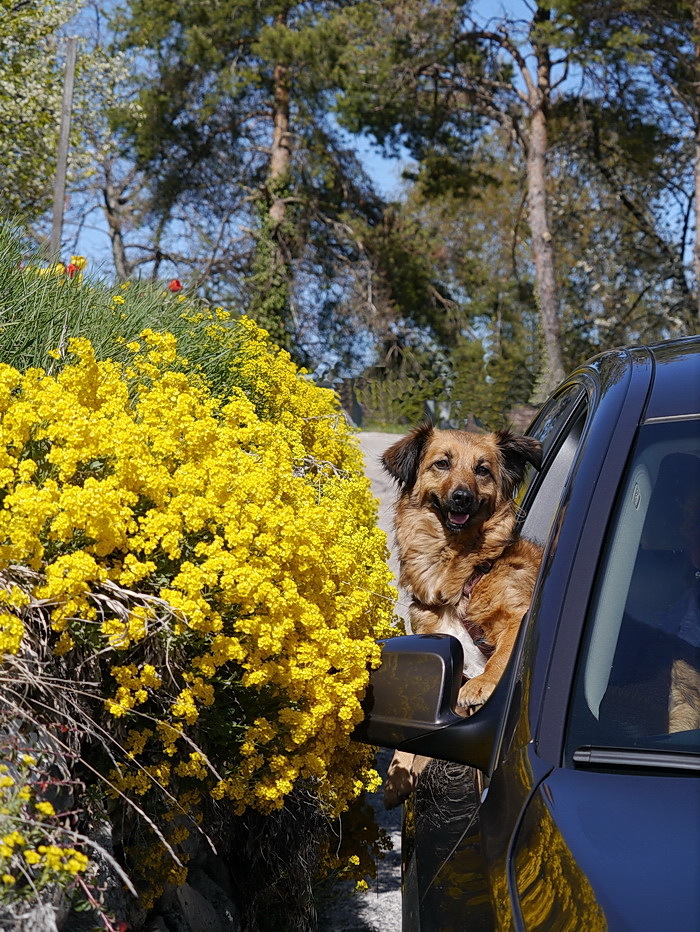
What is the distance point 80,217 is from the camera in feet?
97.5

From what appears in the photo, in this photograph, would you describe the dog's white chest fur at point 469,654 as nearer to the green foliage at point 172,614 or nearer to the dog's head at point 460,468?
the green foliage at point 172,614

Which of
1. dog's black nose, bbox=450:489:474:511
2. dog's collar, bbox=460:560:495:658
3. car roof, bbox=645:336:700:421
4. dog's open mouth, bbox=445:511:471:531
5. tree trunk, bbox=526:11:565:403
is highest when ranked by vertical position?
tree trunk, bbox=526:11:565:403

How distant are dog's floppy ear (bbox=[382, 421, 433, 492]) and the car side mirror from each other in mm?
2251

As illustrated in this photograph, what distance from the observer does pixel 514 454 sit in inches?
173

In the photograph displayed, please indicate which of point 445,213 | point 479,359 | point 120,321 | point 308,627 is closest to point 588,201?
point 445,213

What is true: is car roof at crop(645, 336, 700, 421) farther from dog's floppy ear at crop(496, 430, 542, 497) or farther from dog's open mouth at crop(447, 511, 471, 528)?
dog's floppy ear at crop(496, 430, 542, 497)

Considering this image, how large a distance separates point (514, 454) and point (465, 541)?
53 cm

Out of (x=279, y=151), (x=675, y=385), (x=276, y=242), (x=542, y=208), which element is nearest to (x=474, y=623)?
(x=675, y=385)

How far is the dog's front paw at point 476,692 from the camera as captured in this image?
123 inches

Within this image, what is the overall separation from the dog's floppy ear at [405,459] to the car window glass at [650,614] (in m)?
2.29

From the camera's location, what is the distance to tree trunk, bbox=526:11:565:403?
2009cm

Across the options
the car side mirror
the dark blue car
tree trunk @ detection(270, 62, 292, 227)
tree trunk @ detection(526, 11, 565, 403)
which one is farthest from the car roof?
tree trunk @ detection(270, 62, 292, 227)

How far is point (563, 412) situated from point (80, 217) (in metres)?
→ 28.2

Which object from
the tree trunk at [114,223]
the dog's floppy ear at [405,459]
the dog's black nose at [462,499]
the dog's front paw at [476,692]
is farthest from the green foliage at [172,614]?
the tree trunk at [114,223]
